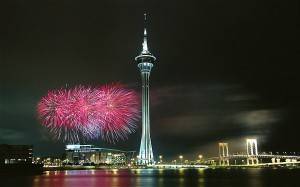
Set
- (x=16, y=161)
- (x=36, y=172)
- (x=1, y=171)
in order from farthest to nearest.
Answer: (x=16, y=161) < (x=36, y=172) < (x=1, y=171)

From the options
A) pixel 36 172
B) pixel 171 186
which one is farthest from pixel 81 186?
pixel 36 172

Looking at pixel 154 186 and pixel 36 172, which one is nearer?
pixel 154 186

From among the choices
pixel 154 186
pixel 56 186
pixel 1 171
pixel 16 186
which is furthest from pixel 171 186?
pixel 1 171

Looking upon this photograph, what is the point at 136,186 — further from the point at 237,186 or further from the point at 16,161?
the point at 16,161

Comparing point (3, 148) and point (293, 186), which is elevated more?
point (3, 148)

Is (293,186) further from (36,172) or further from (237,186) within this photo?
(36,172)

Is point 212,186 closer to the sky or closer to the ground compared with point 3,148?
closer to the ground

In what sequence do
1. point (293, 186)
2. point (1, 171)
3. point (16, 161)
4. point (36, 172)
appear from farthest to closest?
1. point (16, 161)
2. point (36, 172)
3. point (1, 171)
4. point (293, 186)

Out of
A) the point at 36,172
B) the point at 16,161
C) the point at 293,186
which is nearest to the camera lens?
the point at 293,186

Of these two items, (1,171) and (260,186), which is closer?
(260,186)
